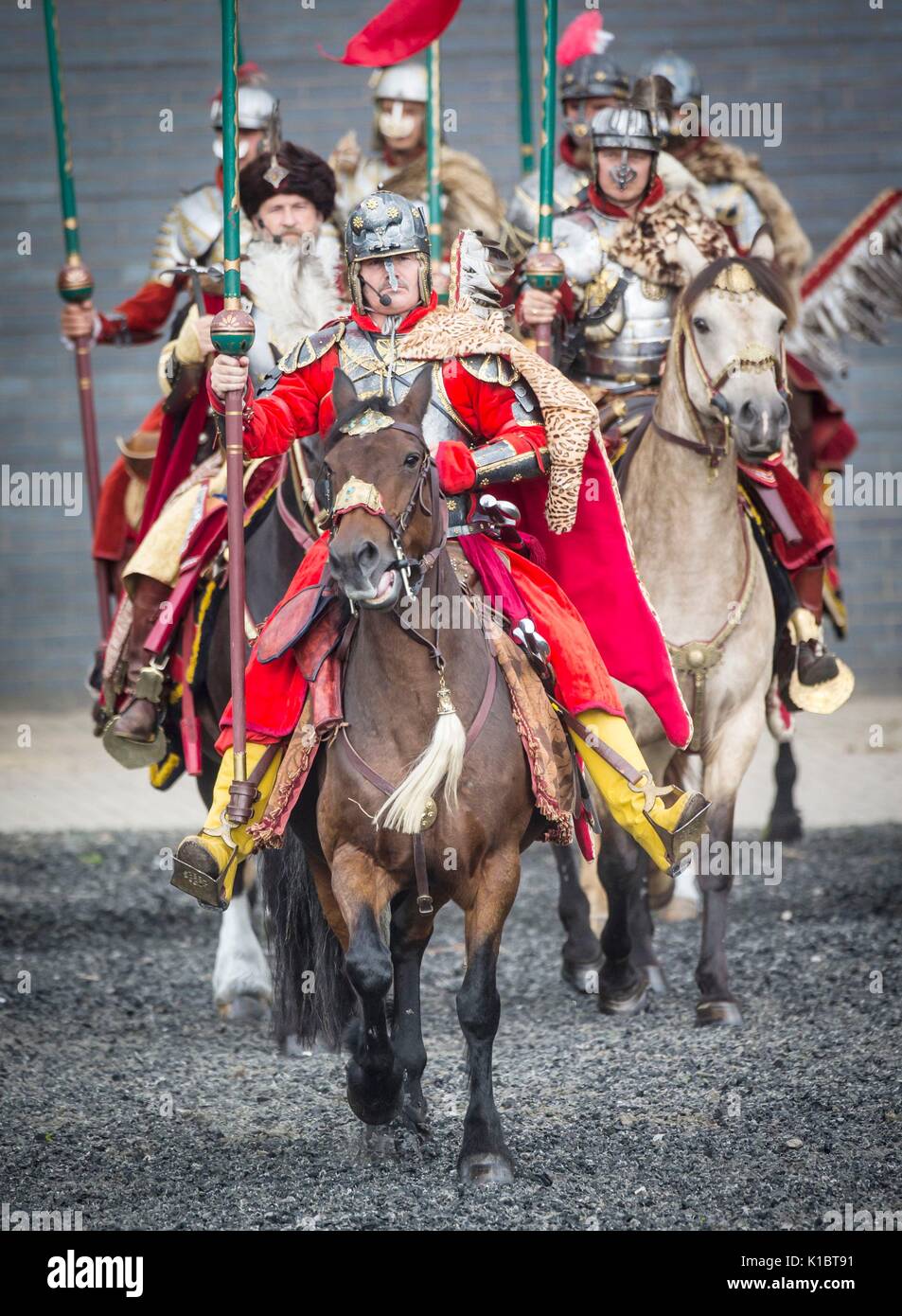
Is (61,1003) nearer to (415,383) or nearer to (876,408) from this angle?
(415,383)

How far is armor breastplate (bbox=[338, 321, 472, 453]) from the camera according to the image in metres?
4.79

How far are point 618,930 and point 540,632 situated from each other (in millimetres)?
1664

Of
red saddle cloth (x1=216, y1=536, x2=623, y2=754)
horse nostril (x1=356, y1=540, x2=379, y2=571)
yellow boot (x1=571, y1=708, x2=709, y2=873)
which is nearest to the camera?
horse nostril (x1=356, y1=540, x2=379, y2=571)

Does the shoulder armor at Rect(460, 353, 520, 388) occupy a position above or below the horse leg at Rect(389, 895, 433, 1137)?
above

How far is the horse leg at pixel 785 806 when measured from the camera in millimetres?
9000

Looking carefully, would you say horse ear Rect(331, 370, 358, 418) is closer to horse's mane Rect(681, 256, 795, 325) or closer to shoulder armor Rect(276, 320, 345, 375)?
shoulder armor Rect(276, 320, 345, 375)

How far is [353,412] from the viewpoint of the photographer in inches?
175

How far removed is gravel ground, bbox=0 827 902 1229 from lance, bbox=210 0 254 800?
2.97 feet

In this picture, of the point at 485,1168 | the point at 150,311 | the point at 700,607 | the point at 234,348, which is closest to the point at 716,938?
the point at 700,607

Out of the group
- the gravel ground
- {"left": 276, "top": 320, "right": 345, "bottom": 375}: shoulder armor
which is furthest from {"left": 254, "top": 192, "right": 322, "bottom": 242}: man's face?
the gravel ground

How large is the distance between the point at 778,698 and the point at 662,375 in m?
1.48

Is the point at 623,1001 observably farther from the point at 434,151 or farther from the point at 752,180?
the point at 752,180

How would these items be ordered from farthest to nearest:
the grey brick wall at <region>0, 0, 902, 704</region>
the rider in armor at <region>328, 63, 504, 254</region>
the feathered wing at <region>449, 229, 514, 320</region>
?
the grey brick wall at <region>0, 0, 902, 704</region>
the rider in armor at <region>328, 63, 504, 254</region>
the feathered wing at <region>449, 229, 514, 320</region>
